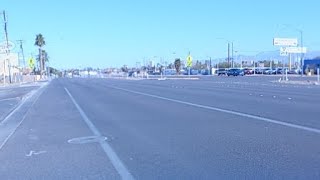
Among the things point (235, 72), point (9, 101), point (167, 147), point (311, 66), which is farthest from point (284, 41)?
point (167, 147)

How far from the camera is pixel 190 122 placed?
16.9 meters

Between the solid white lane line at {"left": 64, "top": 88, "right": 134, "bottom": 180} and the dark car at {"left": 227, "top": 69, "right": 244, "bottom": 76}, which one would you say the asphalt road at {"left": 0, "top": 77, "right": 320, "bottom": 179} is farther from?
the dark car at {"left": 227, "top": 69, "right": 244, "bottom": 76}

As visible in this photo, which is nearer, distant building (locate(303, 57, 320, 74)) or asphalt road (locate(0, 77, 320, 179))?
asphalt road (locate(0, 77, 320, 179))

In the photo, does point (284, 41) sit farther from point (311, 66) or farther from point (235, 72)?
point (311, 66)

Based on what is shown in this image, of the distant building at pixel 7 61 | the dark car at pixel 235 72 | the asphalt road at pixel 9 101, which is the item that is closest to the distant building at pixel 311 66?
the dark car at pixel 235 72

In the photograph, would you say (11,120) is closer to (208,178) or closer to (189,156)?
(189,156)

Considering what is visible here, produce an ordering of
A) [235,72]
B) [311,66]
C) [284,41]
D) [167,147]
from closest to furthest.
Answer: [167,147], [284,41], [235,72], [311,66]

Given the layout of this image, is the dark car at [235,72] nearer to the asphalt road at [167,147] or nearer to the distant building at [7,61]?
the distant building at [7,61]

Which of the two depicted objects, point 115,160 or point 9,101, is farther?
point 9,101

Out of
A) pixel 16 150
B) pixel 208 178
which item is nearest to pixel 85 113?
pixel 16 150

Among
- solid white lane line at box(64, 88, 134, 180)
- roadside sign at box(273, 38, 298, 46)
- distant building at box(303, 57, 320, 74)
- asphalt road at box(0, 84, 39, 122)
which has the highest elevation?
roadside sign at box(273, 38, 298, 46)

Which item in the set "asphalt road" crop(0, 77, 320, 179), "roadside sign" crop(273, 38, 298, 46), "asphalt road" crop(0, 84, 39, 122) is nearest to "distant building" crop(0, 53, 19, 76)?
"asphalt road" crop(0, 84, 39, 122)

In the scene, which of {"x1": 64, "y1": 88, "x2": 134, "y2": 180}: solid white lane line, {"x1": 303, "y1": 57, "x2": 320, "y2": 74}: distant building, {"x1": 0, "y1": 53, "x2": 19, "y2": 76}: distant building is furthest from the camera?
{"x1": 303, "y1": 57, "x2": 320, "y2": 74}: distant building

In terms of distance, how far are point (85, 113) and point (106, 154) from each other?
1140 centimetres
